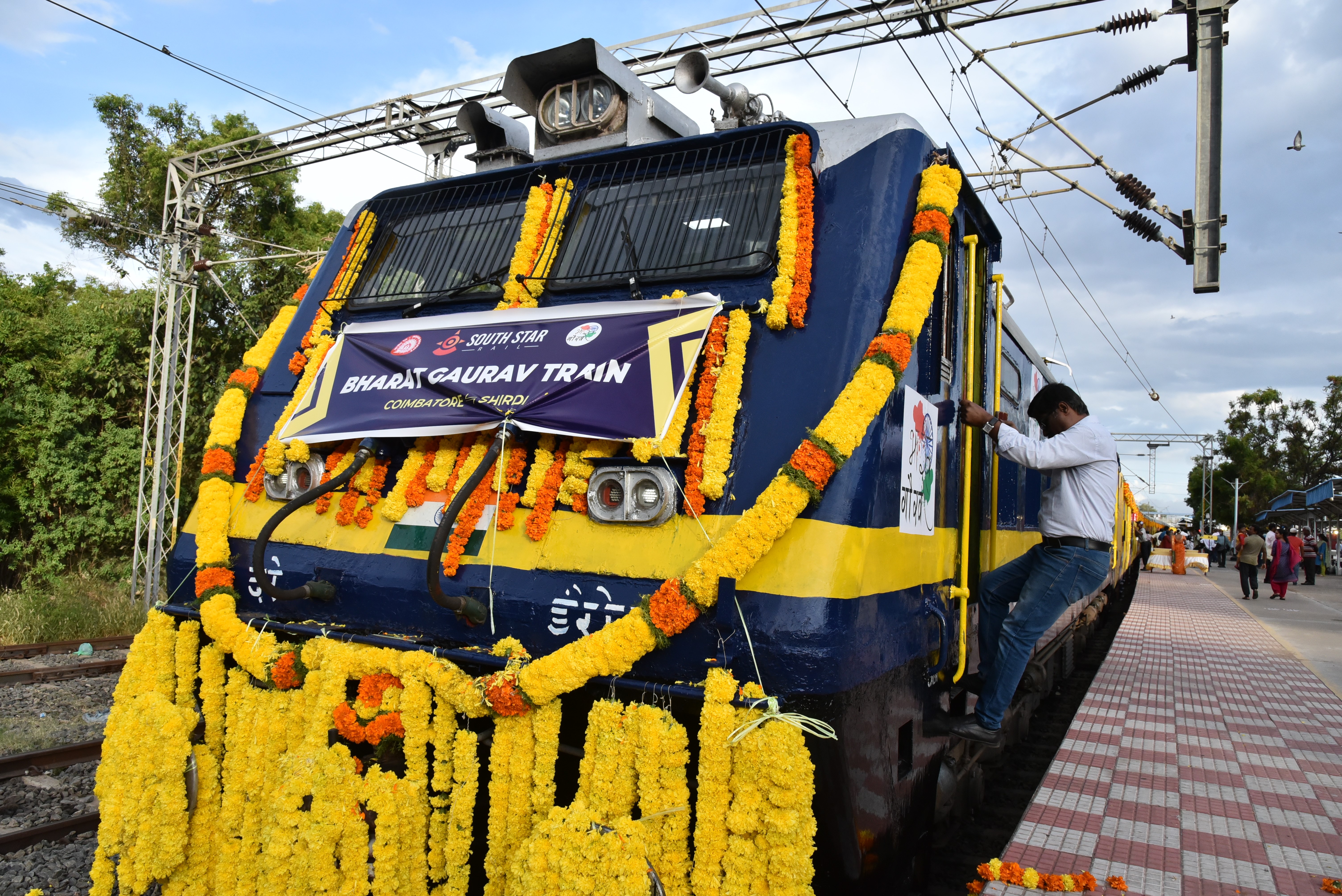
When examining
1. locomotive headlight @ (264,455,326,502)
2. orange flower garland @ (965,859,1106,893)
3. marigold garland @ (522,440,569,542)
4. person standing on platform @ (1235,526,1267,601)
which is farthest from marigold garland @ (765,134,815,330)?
person standing on platform @ (1235,526,1267,601)

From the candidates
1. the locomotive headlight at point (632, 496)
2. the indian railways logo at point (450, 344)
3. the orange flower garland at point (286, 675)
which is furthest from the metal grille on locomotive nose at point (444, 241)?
the orange flower garland at point (286, 675)

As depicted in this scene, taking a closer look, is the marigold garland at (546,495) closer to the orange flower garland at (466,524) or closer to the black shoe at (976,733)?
the orange flower garland at (466,524)

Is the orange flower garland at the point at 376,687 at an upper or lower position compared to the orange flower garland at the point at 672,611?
lower

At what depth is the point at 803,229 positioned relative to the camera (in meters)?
3.06

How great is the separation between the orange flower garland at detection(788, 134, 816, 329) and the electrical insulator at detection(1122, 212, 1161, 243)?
6990mm

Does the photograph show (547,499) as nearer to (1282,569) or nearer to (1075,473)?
(1075,473)

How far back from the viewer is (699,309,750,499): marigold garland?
2713 mm

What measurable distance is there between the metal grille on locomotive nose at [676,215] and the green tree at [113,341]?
28.1 feet

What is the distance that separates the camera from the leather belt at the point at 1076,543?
386 centimetres

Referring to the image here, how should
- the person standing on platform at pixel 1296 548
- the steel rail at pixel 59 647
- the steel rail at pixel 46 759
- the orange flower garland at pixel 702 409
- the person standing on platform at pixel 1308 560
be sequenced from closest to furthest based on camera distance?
the orange flower garland at pixel 702 409 → the steel rail at pixel 46 759 → the steel rail at pixel 59 647 → the person standing on platform at pixel 1296 548 → the person standing on platform at pixel 1308 560

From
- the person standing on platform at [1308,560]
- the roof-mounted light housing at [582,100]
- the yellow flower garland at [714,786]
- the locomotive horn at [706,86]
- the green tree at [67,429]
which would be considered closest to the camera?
the yellow flower garland at [714,786]

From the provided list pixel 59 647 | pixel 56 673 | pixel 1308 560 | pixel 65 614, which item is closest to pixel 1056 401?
pixel 56 673

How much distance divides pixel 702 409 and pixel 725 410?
9 cm

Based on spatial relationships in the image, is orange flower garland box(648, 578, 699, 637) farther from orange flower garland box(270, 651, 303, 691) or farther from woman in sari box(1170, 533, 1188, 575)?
woman in sari box(1170, 533, 1188, 575)
